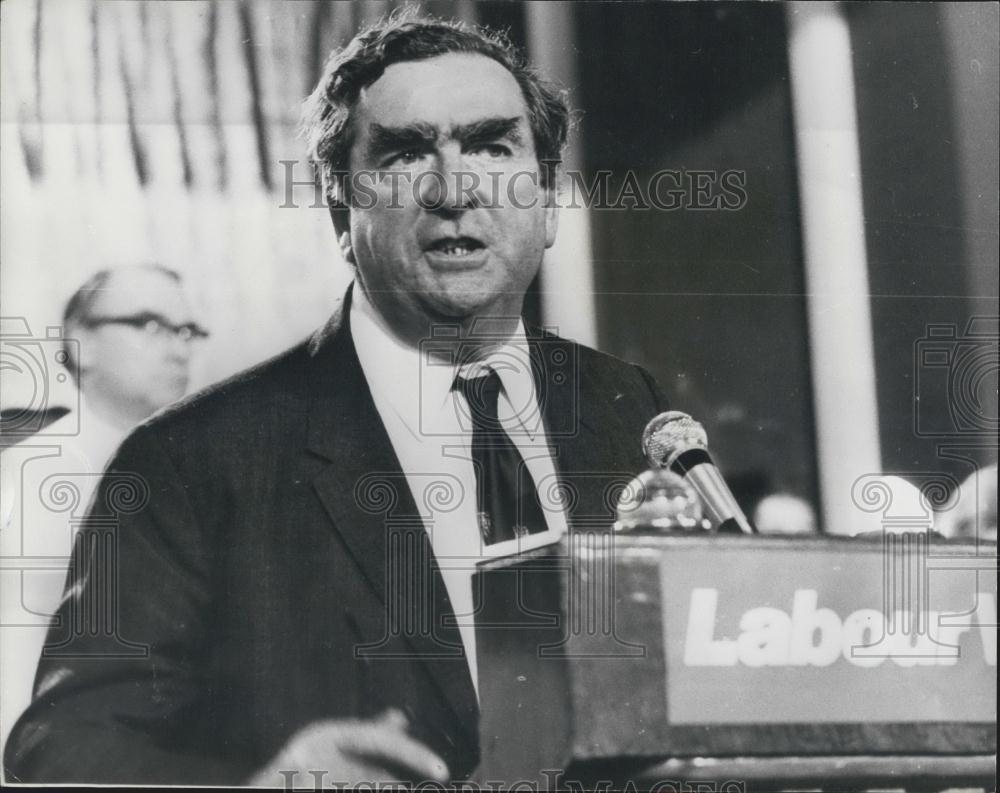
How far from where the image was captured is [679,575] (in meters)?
3.17

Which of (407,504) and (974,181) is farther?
(974,181)

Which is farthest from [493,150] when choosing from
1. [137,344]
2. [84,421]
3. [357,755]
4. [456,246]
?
[357,755]

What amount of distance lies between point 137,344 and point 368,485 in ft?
2.58

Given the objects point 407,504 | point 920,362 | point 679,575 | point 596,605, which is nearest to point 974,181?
point 920,362

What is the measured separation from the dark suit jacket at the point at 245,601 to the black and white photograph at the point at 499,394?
1 centimetres

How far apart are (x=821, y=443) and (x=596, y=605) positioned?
0.81 metres

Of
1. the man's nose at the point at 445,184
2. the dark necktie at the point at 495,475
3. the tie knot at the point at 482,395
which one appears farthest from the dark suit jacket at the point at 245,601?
the man's nose at the point at 445,184

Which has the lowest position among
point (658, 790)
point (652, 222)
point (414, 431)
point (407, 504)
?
point (658, 790)

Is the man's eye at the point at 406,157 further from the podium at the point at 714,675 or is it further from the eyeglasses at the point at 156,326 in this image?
the podium at the point at 714,675

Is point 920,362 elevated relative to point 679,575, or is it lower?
elevated

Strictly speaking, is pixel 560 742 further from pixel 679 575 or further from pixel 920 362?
pixel 920 362

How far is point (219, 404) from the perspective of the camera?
3.30 metres

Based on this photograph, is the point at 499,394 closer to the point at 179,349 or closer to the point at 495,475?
the point at 495,475

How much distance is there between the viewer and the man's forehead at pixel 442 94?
332 centimetres
